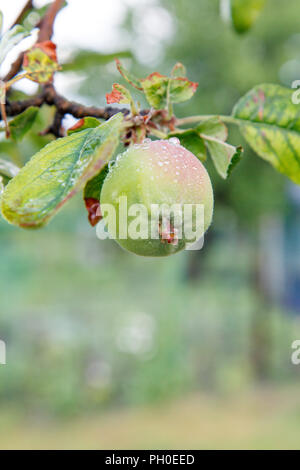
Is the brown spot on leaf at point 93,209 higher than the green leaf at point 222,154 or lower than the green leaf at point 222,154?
lower

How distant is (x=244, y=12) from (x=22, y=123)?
0.48m

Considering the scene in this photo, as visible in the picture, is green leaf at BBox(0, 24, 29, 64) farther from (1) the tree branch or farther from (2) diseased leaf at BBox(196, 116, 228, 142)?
(2) diseased leaf at BBox(196, 116, 228, 142)

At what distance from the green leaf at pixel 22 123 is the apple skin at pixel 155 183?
18 centimetres

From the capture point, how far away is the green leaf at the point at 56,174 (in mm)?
390

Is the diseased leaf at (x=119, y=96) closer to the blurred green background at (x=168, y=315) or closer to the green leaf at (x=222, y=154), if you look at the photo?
the green leaf at (x=222, y=154)

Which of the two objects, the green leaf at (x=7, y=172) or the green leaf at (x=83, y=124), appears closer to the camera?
the green leaf at (x=83, y=124)

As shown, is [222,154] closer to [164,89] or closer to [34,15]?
[164,89]

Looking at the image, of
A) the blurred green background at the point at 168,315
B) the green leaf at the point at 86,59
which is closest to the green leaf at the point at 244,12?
the green leaf at the point at 86,59

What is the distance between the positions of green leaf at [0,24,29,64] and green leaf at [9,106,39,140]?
0.08m

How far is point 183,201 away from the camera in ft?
1.65

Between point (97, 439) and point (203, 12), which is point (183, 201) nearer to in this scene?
point (97, 439)

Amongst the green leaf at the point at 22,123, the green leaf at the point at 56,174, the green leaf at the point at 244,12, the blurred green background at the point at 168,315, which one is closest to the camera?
the green leaf at the point at 56,174

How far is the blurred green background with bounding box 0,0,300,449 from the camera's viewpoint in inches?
158

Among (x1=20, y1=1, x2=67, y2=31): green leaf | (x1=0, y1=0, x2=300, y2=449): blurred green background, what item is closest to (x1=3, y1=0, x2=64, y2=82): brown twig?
(x1=20, y1=1, x2=67, y2=31): green leaf
